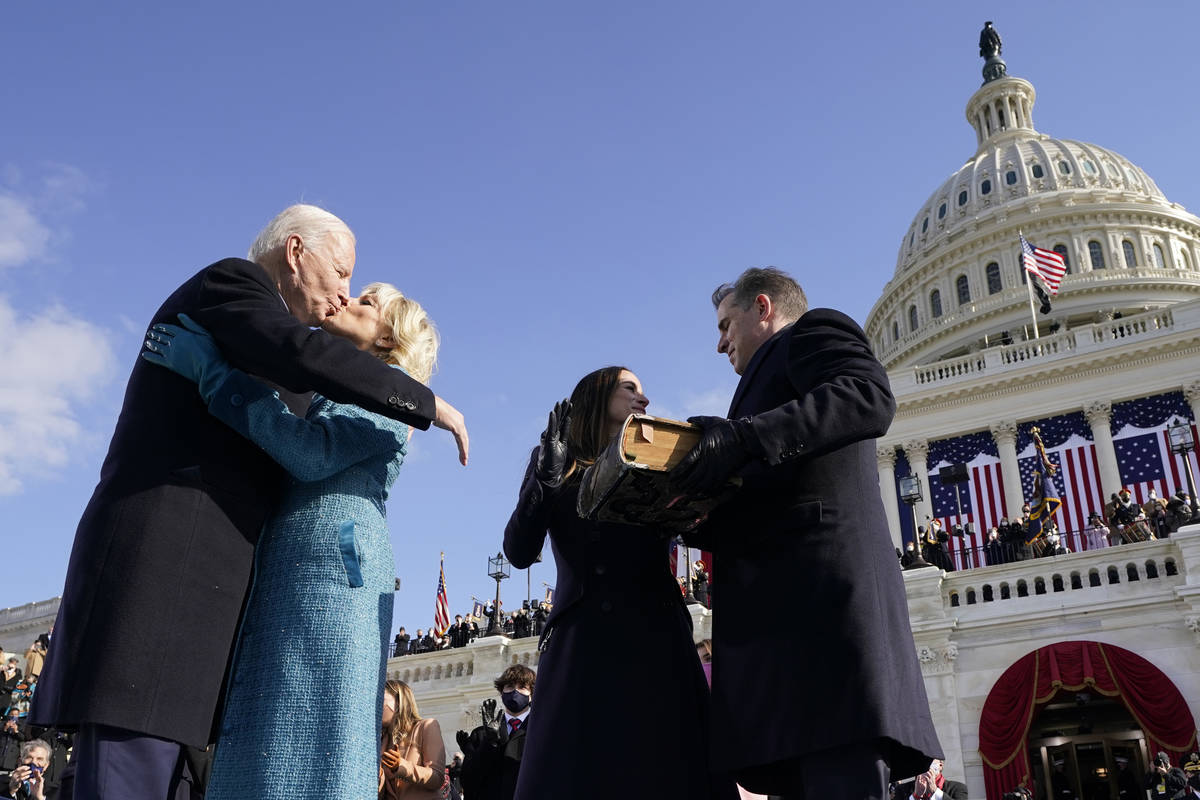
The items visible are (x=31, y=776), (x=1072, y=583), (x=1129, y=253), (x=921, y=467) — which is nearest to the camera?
(x=31, y=776)

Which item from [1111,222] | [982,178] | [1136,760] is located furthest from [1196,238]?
[1136,760]

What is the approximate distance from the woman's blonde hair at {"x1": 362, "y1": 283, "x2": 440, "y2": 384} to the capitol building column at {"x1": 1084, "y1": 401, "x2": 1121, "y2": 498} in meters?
32.0

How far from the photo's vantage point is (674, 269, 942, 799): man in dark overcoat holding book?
9.53 feet

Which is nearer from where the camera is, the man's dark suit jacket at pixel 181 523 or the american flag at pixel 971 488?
the man's dark suit jacket at pixel 181 523

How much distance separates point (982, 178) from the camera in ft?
216

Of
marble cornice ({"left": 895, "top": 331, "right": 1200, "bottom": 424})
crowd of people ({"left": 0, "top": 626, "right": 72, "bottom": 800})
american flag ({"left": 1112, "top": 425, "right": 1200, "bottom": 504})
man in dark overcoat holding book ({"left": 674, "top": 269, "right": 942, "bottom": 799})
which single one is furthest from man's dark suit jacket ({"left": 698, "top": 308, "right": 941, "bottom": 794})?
marble cornice ({"left": 895, "top": 331, "right": 1200, "bottom": 424})

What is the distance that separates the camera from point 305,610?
9.19 feet

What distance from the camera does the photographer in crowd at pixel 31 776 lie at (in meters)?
8.44

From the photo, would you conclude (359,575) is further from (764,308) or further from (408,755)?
(408,755)

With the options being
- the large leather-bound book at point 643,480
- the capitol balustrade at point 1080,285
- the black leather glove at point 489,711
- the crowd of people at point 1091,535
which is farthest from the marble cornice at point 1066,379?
the large leather-bound book at point 643,480

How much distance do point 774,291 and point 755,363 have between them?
351 millimetres

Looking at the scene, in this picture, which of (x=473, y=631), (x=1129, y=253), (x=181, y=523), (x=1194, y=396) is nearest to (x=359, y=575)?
(x=181, y=523)

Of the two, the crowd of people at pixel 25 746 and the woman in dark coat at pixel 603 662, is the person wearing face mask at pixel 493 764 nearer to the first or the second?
the woman in dark coat at pixel 603 662

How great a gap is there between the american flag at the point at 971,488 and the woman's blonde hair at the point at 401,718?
91.5ft
